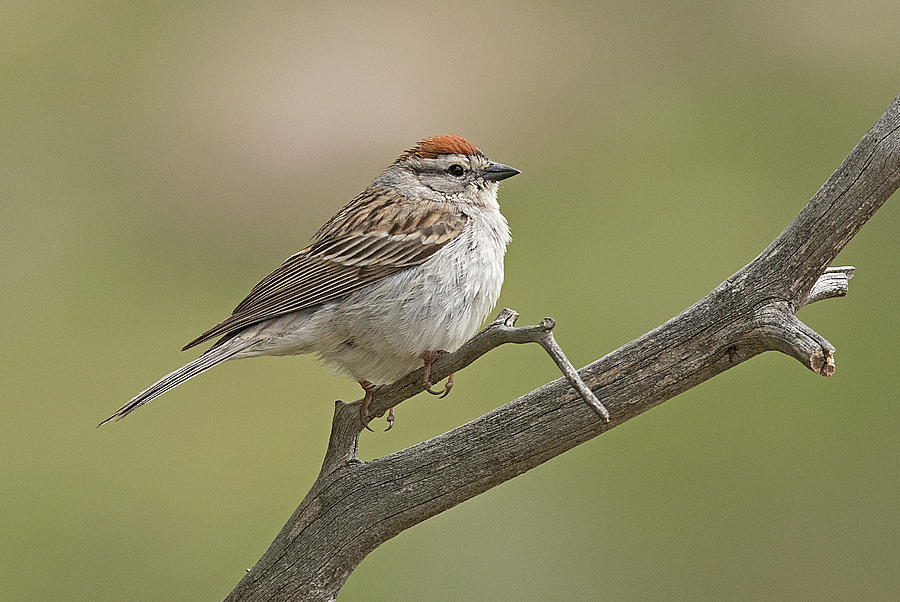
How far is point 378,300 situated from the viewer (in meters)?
2.84

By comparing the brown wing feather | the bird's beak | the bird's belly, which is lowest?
the bird's belly

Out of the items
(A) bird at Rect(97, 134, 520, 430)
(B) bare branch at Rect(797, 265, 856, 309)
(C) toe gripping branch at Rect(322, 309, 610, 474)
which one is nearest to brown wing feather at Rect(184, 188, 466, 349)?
(A) bird at Rect(97, 134, 520, 430)

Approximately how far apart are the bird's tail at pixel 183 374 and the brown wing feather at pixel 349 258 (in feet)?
0.18

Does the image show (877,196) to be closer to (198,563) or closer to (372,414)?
(372,414)

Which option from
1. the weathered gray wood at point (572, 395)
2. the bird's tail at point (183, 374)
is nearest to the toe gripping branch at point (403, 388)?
the weathered gray wood at point (572, 395)

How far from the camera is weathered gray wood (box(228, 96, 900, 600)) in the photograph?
82.5 inches

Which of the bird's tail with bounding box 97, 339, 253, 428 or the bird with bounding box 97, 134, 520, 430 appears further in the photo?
the bird with bounding box 97, 134, 520, 430

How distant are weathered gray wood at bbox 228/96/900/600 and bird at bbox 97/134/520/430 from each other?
0.21 meters

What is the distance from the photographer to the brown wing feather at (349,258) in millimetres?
2877

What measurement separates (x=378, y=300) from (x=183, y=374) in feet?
1.80

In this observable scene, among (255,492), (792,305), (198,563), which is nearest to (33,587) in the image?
(198,563)

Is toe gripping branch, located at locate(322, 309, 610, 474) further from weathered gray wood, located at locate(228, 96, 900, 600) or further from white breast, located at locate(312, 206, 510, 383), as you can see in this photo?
white breast, located at locate(312, 206, 510, 383)

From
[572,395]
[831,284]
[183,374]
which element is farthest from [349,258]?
[831,284]

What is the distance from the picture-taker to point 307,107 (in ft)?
26.0
